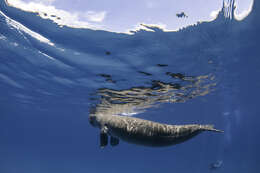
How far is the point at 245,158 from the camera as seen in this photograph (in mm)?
189750

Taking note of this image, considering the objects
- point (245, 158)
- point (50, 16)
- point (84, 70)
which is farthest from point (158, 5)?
point (245, 158)

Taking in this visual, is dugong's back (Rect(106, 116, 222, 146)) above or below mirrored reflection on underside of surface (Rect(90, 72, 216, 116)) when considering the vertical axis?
below

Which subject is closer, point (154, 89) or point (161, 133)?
point (161, 133)

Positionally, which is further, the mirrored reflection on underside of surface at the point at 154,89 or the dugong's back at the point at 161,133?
the mirrored reflection on underside of surface at the point at 154,89

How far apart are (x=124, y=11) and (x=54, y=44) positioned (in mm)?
4892

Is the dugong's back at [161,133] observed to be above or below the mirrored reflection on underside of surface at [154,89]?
below

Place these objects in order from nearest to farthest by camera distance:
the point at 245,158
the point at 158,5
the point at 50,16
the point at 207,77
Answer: the point at 158,5
the point at 50,16
the point at 207,77
the point at 245,158

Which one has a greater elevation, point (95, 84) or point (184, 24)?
point (184, 24)

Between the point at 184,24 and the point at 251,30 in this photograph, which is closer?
the point at 184,24

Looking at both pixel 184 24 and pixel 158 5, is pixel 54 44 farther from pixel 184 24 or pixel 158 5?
pixel 184 24

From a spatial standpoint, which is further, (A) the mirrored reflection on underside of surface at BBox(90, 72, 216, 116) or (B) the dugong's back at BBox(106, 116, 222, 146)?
(A) the mirrored reflection on underside of surface at BBox(90, 72, 216, 116)

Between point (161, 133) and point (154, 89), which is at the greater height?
point (154, 89)

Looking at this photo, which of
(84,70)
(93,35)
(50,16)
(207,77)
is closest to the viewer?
(50,16)

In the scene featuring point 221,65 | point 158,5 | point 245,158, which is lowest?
point 245,158
